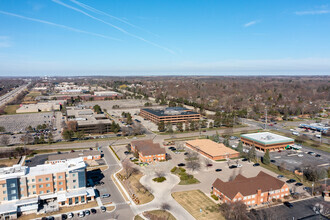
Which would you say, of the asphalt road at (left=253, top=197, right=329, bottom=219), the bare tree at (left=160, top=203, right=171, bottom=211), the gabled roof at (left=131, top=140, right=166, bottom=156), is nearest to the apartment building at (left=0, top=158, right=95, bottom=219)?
the bare tree at (left=160, top=203, right=171, bottom=211)

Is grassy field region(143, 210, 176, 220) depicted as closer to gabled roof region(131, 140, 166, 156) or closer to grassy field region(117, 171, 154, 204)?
grassy field region(117, 171, 154, 204)

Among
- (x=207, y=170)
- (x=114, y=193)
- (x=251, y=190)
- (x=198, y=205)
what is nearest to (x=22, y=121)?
(x=114, y=193)

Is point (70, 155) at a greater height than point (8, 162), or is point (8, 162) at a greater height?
point (70, 155)

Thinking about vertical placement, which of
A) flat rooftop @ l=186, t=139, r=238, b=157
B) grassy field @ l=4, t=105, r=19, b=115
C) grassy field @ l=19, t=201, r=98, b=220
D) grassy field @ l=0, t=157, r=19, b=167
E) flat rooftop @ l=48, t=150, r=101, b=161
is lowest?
grassy field @ l=0, t=157, r=19, b=167

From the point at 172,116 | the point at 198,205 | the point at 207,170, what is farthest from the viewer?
the point at 172,116

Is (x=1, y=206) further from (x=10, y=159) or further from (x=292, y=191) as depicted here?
(x=292, y=191)

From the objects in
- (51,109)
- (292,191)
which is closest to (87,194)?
(292,191)

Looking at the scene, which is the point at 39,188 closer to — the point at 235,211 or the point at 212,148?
the point at 235,211
